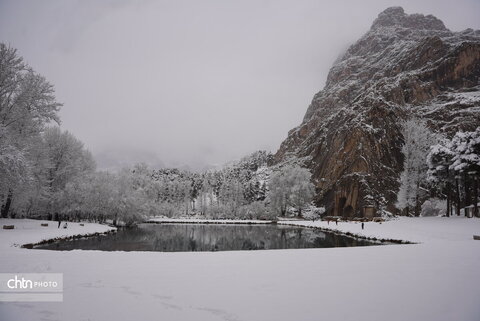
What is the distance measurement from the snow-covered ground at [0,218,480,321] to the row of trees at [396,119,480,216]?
2976 centimetres

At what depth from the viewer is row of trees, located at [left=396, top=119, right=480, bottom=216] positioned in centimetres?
3462

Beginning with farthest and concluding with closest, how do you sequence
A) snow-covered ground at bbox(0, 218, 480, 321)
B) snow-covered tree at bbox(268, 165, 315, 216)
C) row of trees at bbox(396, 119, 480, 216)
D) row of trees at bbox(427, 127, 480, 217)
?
snow-covered tree at bbox(268, 165, 315, 216) → row of trees at bbox(396, 119, 480, 216) → row of trees at bbox(427, 127, 480, 217) → snow-covered ground at bbox(0, 218, 480, 321)

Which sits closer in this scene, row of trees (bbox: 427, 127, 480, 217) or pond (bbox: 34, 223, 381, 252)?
pond (bbox: 34, 223, 381, 252)

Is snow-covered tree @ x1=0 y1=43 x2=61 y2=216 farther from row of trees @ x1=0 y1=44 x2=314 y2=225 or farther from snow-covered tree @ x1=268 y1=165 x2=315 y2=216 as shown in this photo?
snow-covered tree @ x1=268 y1=165 x2=315 y2=216

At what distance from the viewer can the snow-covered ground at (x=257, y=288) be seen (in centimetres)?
604

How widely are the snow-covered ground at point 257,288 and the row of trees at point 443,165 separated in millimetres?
29764

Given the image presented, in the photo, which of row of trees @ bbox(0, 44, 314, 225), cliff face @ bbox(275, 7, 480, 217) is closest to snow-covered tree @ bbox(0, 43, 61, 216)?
row of trees @ bbox(0, 44, 314, 225)

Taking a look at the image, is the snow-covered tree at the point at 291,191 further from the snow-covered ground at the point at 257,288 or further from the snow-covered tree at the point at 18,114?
the snow-covered ground at the point at 257,288

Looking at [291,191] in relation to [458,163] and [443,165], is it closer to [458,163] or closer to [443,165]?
[443,165]

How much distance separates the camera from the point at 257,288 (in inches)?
305

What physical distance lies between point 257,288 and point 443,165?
4224cm

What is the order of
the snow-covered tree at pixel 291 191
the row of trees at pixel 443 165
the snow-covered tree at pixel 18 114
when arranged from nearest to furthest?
1. the snow-covered tree at pixel 18 114
2. the row of trees at pixel 443 165
3. the snow-covered tree at pixel 291 191

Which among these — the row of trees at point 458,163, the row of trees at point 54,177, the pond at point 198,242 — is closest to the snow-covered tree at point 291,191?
the row of trees at point 54,177

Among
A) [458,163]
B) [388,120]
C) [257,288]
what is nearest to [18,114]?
[257,288]
